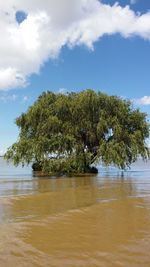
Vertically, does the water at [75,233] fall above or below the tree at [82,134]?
below

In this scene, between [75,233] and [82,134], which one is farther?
[82,134]

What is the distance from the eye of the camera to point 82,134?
31438 mm

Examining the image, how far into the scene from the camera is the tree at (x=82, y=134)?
29297 millimetres

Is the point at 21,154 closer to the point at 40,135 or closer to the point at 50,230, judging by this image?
the point at 40,135

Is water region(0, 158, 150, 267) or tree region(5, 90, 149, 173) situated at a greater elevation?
tree region(5, 90, 149, 173)

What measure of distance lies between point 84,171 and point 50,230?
22.6 m

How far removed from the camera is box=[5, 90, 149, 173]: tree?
29.3 metres

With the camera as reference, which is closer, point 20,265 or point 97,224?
point 20,265

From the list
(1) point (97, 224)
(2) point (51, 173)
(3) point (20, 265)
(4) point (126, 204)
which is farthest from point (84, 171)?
(3) point (20, 265)

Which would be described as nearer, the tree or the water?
the water

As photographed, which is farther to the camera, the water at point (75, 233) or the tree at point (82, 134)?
the tree at point (82, 134)

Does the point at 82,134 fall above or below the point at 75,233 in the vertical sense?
above

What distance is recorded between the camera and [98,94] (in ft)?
102

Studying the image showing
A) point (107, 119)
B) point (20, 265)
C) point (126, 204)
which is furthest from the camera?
point (107, 119)
